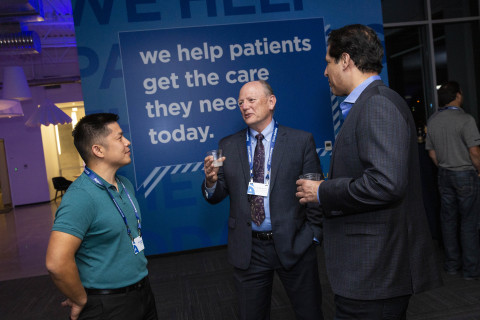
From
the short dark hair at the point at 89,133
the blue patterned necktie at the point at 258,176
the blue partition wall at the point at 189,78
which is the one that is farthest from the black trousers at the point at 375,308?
the blue partition wall at the point at 189,78

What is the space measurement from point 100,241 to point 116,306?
0.28 metres

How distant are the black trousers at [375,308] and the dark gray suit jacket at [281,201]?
0.62 meters

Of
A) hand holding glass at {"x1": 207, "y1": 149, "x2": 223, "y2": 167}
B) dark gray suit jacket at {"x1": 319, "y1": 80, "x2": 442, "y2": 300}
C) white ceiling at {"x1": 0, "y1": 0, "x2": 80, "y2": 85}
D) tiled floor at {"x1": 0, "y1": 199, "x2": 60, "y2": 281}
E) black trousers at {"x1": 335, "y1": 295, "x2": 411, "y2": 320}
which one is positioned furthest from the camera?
white ceiling at {"x1": 0, "y1": 0, "x2": 80, "y2": 85}

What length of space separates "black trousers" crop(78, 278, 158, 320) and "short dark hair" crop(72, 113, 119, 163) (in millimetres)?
607

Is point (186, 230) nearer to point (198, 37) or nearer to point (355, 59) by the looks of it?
point (198, 37)

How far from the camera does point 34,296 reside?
3.93 meters

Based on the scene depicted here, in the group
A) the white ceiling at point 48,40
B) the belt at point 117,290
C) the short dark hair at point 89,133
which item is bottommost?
the belt at point 117,290

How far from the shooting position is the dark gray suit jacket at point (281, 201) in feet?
6.67

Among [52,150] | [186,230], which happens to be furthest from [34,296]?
[52,150]

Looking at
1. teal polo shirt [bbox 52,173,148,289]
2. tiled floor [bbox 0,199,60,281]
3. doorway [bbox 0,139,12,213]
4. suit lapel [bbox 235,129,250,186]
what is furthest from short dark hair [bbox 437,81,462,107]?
doorway [bbox 0,139,12,213]

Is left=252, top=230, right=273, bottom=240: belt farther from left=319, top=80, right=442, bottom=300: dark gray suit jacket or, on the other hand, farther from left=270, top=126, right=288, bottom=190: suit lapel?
left=319, top=80, right=442, bottom=300: dark gray suit jacket

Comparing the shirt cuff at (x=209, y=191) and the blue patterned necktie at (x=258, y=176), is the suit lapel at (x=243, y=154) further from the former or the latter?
the shirt cuff at (x=209, y=191)

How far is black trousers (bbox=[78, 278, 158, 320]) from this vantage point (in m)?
1.55

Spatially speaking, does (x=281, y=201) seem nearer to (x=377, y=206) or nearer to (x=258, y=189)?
(x=258, y=189)
